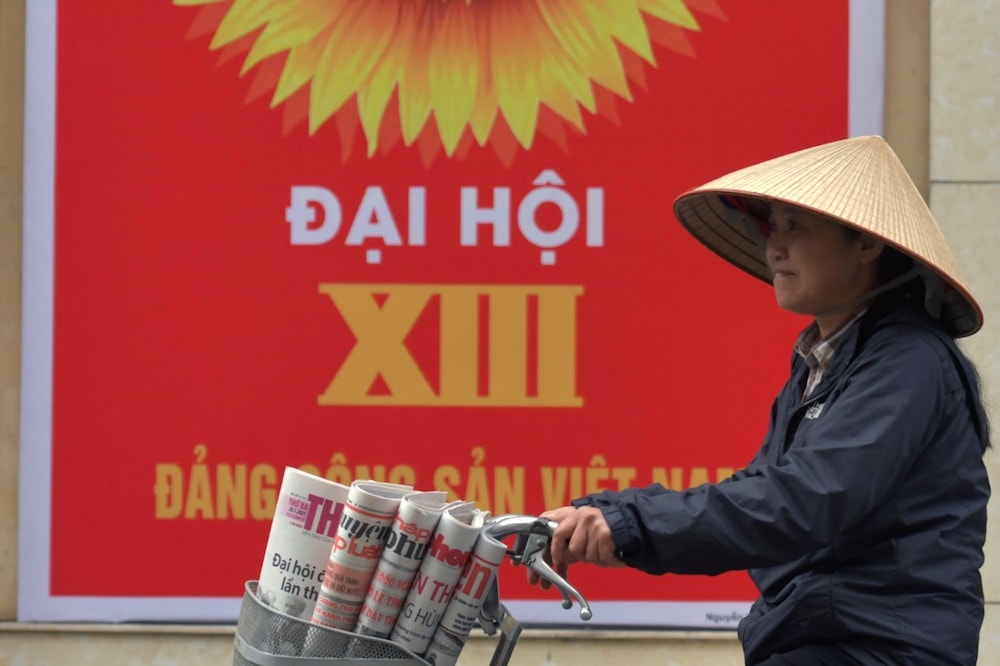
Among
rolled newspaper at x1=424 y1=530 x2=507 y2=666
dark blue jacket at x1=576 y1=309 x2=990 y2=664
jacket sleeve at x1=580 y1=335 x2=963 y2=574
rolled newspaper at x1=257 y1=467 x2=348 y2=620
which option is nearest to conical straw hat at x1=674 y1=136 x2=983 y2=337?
dark blue jacket at x1=576 y1=309 x2=990 y2=664

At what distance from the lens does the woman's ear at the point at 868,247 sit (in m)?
2.46

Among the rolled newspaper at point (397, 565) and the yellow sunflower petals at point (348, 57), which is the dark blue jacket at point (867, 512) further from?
the yellow sunflower petals at point (348, 57)

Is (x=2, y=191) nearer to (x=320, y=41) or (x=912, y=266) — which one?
(x=320, y=41)

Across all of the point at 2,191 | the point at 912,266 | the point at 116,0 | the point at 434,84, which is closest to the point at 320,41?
the point at 434,84

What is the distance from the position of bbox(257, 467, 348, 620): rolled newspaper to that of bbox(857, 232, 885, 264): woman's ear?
3.62 ft

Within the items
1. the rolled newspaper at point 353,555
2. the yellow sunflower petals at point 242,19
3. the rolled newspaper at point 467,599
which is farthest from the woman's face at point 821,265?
the yellow sunflower petals at point 242,19

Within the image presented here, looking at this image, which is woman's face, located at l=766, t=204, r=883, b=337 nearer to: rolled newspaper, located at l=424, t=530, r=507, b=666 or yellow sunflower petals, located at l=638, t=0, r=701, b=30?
rolled newspaper, located at l=424, t=530, r=507, b=666

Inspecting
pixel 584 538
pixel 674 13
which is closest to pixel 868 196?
pixel 584 538

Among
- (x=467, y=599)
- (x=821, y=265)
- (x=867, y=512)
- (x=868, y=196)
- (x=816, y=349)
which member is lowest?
(x=467, y=599)

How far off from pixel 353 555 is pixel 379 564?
5 centimetres

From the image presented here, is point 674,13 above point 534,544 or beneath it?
above

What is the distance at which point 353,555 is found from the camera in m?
2.11

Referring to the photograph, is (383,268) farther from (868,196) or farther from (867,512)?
(867,512)

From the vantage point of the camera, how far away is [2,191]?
435cm
